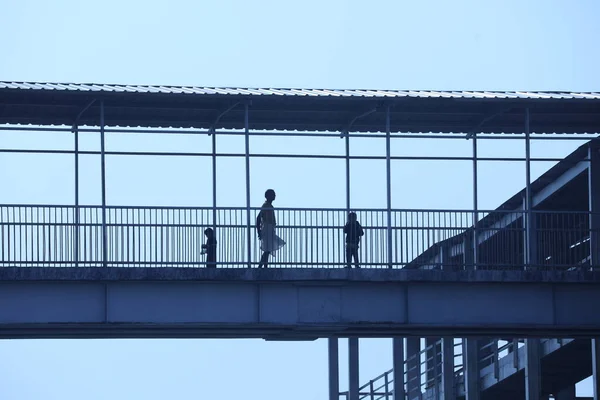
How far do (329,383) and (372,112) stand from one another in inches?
869

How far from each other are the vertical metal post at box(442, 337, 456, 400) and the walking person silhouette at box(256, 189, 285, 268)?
59.3 feet

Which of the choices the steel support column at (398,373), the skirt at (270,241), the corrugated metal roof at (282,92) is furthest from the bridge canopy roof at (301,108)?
the steel support column at (398,373)

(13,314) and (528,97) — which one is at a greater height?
(528,97)

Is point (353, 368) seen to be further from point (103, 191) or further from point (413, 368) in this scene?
point (103, 191)

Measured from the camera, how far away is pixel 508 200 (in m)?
48.1

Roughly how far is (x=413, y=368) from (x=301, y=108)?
2188 cm

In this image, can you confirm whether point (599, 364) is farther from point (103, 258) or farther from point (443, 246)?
point (103, 258)

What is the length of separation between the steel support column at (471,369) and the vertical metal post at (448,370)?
1634 millimetres

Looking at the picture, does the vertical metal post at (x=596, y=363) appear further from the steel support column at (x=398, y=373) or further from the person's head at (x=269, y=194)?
the steel support column at (x=398, y=373)

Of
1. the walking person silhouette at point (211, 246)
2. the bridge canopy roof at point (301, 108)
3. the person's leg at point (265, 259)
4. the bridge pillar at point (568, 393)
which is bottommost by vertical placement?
the bridge pillar at point (568, 393)

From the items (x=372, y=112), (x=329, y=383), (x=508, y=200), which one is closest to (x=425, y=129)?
(x=372, y=112)

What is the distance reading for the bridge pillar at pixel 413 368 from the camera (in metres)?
58.8

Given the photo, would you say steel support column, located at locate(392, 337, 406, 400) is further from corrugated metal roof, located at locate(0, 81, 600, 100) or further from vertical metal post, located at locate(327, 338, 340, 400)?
corrugated metal roof, located at locate(0, 81, 600, 100)

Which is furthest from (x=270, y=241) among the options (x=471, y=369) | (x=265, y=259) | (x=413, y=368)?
(x=413, y=368)
